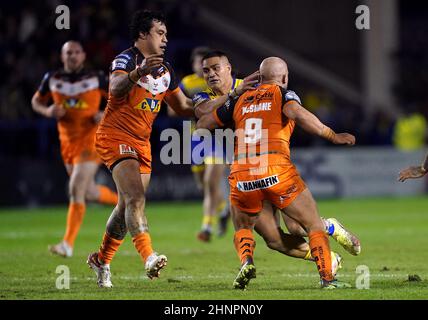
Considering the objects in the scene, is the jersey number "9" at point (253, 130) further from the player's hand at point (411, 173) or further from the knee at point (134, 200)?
the player's hand at point (411, 173)

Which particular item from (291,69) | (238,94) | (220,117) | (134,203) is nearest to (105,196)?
(134,203)

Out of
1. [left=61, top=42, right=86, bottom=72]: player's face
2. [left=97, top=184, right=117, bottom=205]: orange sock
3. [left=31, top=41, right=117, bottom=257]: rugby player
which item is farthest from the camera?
[left=97, top=184, right=117, bottom=205]: orange sock

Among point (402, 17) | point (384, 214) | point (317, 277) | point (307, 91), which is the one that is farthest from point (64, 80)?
point (402, 17)

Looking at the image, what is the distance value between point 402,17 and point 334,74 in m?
3.60

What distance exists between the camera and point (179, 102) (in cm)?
957

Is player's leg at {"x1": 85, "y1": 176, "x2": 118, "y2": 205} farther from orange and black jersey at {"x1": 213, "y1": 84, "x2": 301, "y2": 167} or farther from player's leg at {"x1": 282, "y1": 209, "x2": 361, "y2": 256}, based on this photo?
orange and black jersey at {"x1": 213, "y1": 84, "x2": 301, "y2": 167}

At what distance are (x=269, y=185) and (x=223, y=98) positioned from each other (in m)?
0.94

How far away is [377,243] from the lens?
1337cm

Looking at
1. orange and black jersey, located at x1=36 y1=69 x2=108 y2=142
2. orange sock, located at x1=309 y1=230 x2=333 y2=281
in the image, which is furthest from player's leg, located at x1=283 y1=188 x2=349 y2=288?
orange and black jersey, located at x1=36 y1=69 x2=108 y2=142

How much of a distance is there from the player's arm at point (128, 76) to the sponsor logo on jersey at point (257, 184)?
1254 millimetres

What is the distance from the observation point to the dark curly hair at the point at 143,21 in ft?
29.6

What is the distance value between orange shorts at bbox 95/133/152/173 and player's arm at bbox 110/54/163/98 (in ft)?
1.46

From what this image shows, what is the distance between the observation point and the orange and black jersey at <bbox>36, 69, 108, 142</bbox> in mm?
12562
